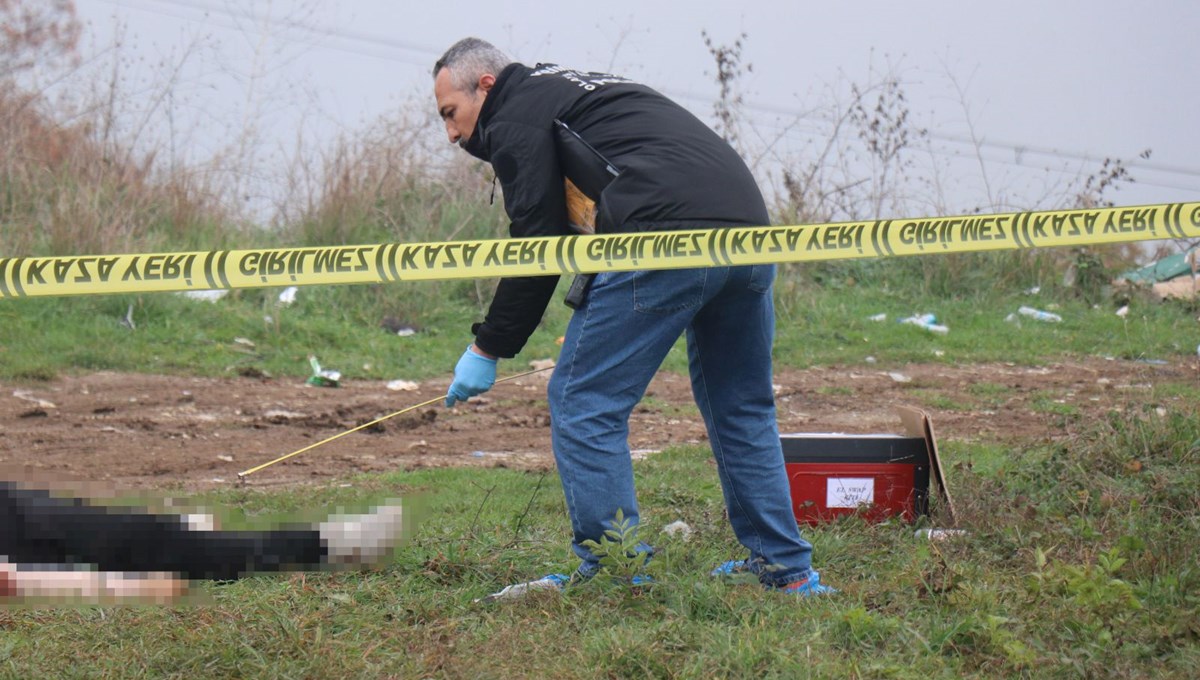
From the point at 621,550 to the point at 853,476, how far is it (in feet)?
4.66

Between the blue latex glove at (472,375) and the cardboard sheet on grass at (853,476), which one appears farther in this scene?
the cardboard sheet on grass at (853,476)

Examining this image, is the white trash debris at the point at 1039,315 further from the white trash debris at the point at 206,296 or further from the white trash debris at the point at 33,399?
the white trash debris at the point at 33,399

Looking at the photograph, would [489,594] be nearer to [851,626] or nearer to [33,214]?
[851,626]

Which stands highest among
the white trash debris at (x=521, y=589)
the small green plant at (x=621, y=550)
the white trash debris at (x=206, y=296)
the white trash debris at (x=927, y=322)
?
the white trash debris at (x=206, y=296)

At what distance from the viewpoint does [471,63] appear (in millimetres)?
3434

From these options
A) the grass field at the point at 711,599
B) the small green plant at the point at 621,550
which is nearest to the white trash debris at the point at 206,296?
the grass field at the point at 711,599

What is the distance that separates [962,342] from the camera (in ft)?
29.1

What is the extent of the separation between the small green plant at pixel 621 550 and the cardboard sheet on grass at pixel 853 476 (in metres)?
1.13

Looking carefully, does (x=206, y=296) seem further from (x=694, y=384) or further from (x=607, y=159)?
(x=607, y=159)

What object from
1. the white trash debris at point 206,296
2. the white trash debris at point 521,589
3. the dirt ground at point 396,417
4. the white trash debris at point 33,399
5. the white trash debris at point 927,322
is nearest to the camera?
the white trash debris at point 521,589

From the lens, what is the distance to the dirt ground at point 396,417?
18.5 feet

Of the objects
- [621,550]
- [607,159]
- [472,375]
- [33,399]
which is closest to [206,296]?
[33,399]

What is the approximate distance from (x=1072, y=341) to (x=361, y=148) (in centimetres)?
574

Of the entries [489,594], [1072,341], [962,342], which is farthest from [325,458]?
[1072,341]
